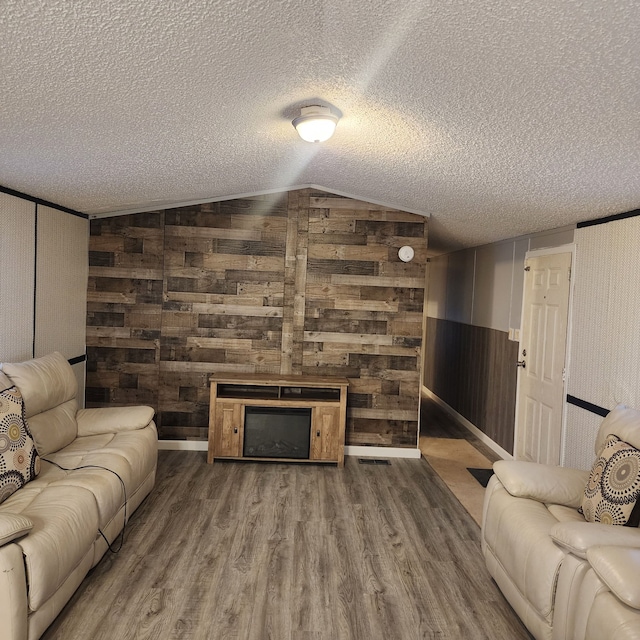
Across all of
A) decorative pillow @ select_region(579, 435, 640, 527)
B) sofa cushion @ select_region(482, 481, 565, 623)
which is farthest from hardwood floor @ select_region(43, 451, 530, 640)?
decorative pillow @ select_region(579, 435, 640, 527)

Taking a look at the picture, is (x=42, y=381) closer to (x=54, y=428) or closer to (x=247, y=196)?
(x=54, y=428)

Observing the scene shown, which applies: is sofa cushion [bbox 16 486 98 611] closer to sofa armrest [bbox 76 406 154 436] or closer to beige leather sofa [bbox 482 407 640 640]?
sofa armrest [bbox 76 406 154 436]

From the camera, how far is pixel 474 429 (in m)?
6.54

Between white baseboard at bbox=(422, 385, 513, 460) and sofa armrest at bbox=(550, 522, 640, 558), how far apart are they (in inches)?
124

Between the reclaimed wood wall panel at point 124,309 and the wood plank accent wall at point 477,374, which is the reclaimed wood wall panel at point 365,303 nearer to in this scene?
the wood plank accent wall at point 477,374

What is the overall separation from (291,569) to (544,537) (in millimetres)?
1328

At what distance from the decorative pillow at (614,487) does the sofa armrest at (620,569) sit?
0.43 m

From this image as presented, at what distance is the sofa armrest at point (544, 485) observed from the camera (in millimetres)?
2982

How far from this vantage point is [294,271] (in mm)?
5359

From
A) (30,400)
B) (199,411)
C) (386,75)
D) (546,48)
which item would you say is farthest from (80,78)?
(199,411)

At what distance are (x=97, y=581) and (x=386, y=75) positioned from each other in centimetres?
269

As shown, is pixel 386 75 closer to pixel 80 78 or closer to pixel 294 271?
pixel 80 78

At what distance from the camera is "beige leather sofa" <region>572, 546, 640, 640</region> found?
188 centimetres

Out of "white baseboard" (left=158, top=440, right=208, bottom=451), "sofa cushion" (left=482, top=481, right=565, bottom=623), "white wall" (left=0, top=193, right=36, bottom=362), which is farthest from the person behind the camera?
"white baseboard" (left=158, top=440, right=208, bottom=451)
